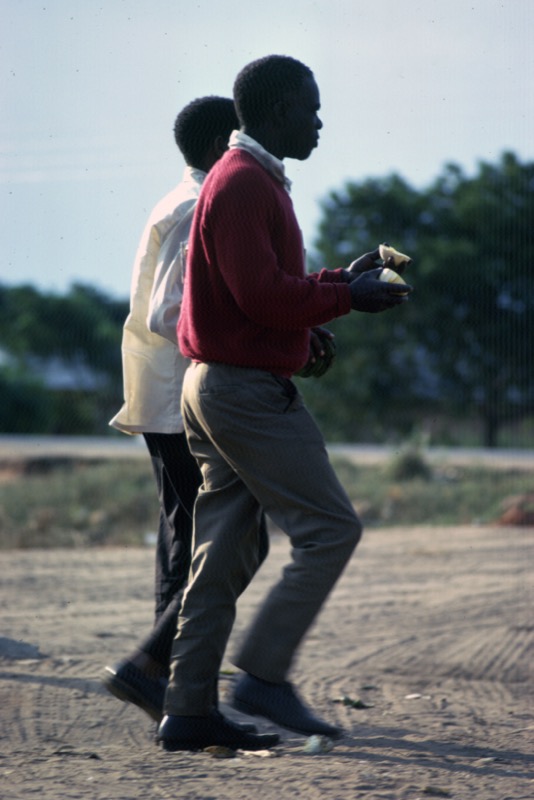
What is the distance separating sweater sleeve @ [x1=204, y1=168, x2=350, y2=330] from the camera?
10.8 ft

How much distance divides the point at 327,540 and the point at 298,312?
594 mm

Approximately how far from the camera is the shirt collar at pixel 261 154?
11.3 ft

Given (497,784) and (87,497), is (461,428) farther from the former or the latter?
(497,784)

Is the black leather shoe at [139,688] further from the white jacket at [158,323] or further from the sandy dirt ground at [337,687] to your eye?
the white jacket at [158,323]

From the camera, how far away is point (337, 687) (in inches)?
192

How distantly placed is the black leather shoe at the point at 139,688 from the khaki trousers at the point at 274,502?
44 cm

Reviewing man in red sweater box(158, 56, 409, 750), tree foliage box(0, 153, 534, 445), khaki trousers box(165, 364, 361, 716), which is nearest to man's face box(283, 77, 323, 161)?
man in red sweater box(158, 56, 409, 750)

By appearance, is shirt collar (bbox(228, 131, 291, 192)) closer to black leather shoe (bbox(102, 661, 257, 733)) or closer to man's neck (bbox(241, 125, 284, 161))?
man's neck (bbox(241, 125, 284, 161))

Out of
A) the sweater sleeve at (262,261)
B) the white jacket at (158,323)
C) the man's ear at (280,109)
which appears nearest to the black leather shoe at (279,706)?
the white jacket at (158,323)

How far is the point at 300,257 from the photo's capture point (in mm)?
3504

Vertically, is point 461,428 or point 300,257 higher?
point 300,257

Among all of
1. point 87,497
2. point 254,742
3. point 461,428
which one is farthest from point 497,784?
point 461,428

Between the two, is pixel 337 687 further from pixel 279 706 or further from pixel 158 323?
pixel 158 323

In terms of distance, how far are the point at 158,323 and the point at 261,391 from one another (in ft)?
1.62
